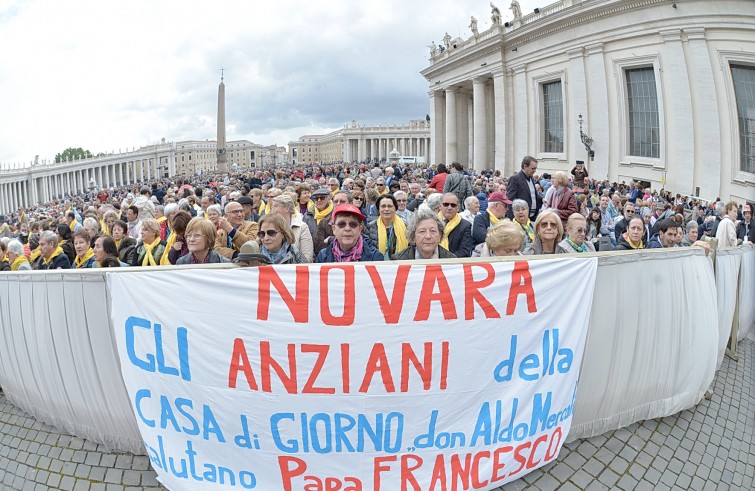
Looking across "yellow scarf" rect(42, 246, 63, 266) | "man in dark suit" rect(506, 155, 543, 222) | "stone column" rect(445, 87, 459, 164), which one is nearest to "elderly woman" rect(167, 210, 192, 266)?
"yellow scarf" rect(42, 246, 63, 266)

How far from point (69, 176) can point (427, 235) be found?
11210 centimetres

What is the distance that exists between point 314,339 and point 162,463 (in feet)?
4.92

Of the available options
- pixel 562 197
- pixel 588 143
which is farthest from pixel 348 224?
pixel 588 143

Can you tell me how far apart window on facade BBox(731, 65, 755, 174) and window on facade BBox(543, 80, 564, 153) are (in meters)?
11.4

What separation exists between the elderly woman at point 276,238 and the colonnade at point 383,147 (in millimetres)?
110774

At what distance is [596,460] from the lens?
3.74m

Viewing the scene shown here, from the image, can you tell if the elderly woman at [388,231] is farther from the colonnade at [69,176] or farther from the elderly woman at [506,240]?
the colonnade at [69,176]

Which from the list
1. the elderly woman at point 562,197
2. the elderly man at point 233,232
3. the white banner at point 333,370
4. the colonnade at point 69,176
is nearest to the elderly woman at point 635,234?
the elderly woman at point 562,197

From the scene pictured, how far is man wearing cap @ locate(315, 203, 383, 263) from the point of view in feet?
13.6

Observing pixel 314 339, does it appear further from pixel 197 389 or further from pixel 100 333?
pixel 100 333

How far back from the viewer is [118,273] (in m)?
3.32

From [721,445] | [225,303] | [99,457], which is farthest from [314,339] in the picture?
[721,445]

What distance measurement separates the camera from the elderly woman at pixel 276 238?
4227mm

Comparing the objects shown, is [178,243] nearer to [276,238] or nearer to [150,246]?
[150,246]
